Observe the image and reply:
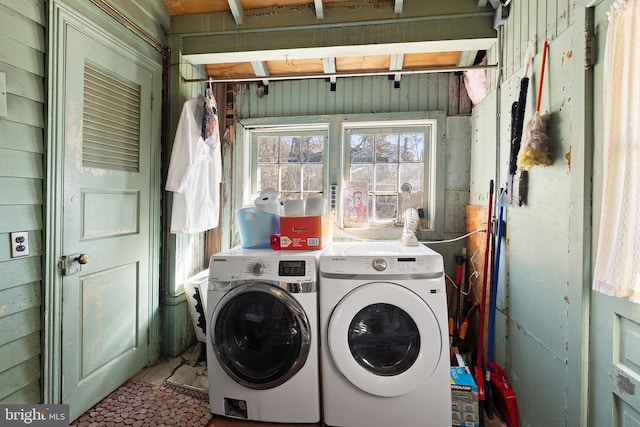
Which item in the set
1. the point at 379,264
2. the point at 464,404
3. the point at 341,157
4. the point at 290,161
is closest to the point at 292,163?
the point at 290,161

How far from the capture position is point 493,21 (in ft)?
6.39

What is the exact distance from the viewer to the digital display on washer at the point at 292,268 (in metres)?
1.60

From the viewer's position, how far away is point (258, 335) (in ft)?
5.44

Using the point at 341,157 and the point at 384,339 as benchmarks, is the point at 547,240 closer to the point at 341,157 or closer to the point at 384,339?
the point at 384,339

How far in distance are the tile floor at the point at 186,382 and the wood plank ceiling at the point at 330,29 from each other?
2.19 metres

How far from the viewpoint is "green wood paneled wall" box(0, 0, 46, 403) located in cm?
127

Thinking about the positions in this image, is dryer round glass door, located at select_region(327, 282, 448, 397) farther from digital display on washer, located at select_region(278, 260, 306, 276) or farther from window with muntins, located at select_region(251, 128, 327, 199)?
window with muntins, located at select_region(251, 128, 327, 199)

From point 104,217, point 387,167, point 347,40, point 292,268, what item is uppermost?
point 347,40

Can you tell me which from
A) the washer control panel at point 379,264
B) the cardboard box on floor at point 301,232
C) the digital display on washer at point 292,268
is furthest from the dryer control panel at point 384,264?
the cardboard box on floor at point 301,232

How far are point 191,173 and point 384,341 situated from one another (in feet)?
5.31

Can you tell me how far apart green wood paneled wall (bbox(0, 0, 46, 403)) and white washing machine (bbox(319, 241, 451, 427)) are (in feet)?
4.48

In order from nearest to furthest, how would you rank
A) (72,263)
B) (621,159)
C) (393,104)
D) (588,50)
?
(621,159) < (588,50) < (72,263) < (393,104)

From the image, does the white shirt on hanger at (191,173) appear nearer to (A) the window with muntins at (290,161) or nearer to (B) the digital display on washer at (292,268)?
(A) the window with muntins at (290,161)

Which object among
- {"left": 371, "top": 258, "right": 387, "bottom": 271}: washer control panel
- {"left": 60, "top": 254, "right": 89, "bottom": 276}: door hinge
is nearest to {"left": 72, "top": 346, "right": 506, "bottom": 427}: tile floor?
{"left": 60, "top": 254, "right": 89, "bottom": 276}: door hinge
